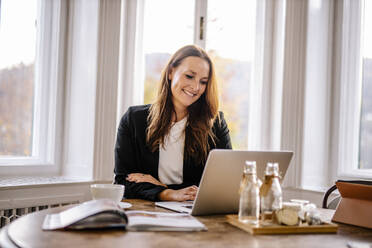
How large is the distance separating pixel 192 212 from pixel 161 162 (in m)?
0.67

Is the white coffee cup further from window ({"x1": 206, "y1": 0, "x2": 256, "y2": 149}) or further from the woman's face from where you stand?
window ({"x1": 206, "y1": 0, "x2": 256, "y2": 149})

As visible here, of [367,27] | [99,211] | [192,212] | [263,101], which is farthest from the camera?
[263,101]

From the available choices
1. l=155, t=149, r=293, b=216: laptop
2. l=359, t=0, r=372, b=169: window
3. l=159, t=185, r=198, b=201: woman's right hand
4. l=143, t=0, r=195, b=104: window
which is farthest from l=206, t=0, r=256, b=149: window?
l=155, t=149, r=293, b=216: laptop

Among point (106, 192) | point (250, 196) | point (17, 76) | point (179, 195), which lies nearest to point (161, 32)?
point (17, 76)

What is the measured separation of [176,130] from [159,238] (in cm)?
106

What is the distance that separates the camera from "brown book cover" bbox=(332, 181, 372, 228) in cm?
130

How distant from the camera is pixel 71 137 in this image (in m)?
2.66

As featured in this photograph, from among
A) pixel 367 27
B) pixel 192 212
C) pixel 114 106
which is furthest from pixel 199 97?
pixel 367 27

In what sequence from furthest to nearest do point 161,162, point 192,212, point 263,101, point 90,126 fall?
point 263,101 < point 90,126 < point 161,162 < point 192,212

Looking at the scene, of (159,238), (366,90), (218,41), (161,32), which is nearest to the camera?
(159,238)

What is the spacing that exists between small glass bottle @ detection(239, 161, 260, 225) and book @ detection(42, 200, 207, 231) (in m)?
0.14

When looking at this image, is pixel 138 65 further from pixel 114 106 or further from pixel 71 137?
pixel 71 137

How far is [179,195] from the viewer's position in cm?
165

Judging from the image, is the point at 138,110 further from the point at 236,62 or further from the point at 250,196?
the point at 236,62
